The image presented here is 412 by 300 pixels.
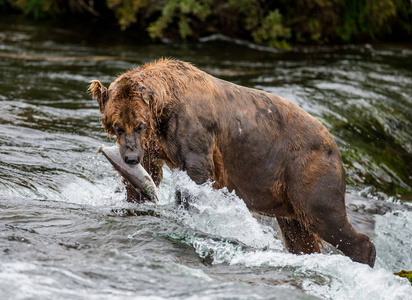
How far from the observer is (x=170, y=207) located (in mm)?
5789

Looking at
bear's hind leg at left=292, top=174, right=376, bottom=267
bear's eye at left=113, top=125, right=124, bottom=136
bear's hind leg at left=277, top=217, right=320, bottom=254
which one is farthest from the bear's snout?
bear's hind leg at left=277, top=217, right=320, bottom=254

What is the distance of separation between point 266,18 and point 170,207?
12.4 m

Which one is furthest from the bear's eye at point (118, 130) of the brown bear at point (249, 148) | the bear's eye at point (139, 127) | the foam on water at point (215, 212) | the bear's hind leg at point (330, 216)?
the bear's hind leg at point (330, 216)

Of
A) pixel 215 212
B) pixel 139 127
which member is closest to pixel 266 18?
pixel 215 212

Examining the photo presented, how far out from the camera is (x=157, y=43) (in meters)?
17.5

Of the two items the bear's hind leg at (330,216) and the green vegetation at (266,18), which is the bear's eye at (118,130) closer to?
the bear's hind leg at (330,216)

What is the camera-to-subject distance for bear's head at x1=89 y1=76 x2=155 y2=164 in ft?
16.6

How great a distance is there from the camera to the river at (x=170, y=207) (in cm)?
415

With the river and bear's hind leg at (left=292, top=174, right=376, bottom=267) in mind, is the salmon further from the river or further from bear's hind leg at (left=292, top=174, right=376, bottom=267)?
bear's hind leg at (left=292, top=174, right=376, bottom=267)

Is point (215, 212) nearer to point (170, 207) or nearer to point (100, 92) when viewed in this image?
point (170, 207)

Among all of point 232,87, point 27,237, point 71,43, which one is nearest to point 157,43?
point 71,43

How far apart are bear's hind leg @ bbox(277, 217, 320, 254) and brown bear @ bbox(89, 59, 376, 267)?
142mm

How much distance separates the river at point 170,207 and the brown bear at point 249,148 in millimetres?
218

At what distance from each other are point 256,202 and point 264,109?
2.87ft
